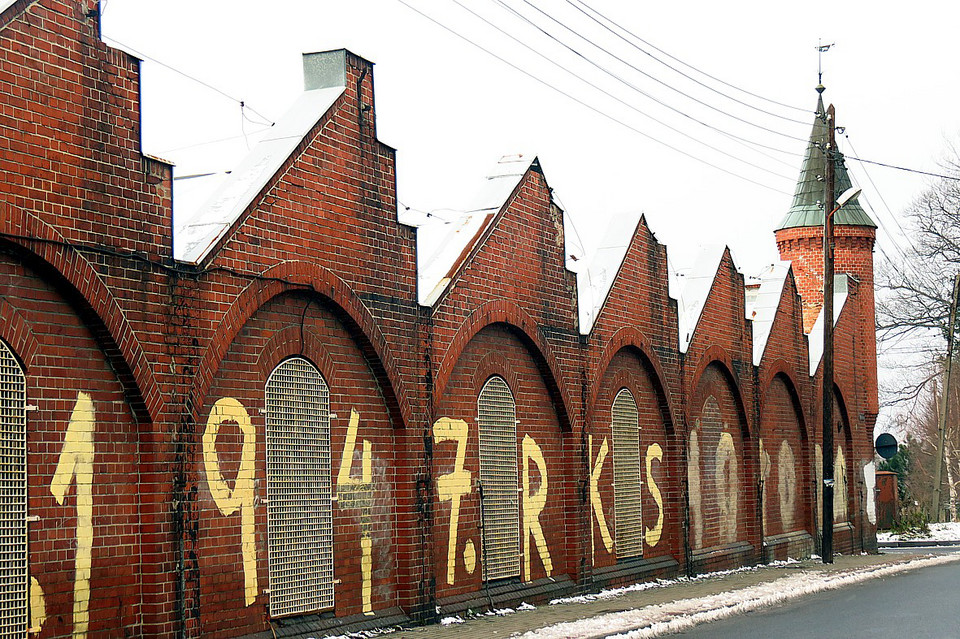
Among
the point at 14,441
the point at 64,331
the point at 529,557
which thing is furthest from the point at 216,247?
the point at 529,557

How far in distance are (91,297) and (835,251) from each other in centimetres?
2847

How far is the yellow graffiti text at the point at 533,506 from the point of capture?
17453mm

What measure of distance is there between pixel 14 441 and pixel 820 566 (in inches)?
778

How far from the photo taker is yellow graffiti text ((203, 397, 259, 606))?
11.7 m

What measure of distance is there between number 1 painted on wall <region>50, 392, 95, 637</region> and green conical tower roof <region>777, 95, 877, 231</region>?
2840 centimetres

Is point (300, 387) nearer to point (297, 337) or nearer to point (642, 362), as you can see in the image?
point (297, 337)

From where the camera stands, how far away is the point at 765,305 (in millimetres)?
28500

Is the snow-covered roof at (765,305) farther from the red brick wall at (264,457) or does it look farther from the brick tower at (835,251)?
the red brick wall at (264,457)

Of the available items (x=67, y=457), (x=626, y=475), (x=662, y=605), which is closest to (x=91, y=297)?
(x=67, y=457)

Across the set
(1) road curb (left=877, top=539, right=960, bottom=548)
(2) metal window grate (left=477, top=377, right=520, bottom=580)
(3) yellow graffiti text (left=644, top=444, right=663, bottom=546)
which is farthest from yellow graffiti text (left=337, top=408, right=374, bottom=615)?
(1) road curb (left=877, top=539, right=960, bottom=548)

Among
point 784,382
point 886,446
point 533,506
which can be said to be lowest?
point 533,506

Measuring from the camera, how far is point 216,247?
11.8 m

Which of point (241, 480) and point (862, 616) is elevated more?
point (241, 480)

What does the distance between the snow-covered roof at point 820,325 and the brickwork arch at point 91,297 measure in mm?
22564
